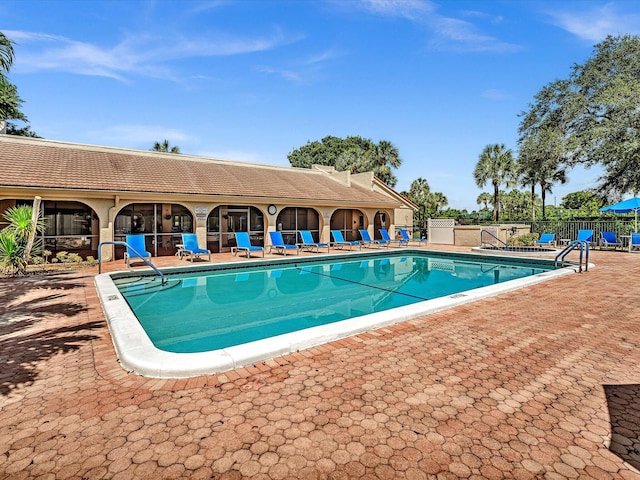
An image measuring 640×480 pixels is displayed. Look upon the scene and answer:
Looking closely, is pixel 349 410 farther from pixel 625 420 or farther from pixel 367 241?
Result: pixel 367 241

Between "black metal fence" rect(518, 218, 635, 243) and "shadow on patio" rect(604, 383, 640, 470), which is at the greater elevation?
"black metal fence" rect(518, 218, 635, 243)

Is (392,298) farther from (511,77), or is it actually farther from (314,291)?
(511,77)

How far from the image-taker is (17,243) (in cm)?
1031

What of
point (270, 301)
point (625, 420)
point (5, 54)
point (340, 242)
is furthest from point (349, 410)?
point (340, 242)

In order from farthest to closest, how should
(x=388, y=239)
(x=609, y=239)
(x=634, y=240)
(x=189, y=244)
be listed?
(x=388, y=239) < (x=609, y=239) < (x=634, y=240) < (x=189, y=244)

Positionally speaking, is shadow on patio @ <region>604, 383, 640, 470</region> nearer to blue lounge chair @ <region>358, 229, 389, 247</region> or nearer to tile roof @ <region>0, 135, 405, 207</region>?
tile roof @ <region>0, 135, 405, 207</region>

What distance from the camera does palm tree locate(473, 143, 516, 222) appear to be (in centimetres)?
3677

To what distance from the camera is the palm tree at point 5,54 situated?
361 inches

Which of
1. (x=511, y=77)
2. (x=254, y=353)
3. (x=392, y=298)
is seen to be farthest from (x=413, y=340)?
(x=511, y=77)

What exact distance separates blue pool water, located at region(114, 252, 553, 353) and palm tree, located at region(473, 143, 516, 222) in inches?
1006

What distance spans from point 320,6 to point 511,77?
12.3 m

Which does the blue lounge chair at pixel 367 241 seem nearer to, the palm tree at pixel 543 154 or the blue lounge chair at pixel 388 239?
the blue lounge chair at pixel 388 239

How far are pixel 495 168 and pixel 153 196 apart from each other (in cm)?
3507

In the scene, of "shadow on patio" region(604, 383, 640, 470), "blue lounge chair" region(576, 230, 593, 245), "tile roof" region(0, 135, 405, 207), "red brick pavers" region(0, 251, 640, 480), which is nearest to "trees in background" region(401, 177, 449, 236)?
"blue lounge chair" region(576, 230, 593, 245)
